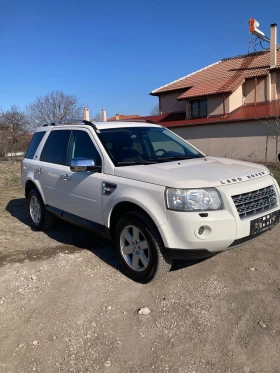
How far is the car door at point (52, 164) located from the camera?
16.4ft

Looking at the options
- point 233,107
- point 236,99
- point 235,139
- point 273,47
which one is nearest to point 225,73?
point 236,99

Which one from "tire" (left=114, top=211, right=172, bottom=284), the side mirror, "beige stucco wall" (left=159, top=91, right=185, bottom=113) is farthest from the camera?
"beige stucco wall" (left=159, top=91, right=185, bottom=113)

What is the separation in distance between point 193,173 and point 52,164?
2.57m

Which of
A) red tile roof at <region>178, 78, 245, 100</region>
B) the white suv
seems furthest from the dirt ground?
red tile roof at <region>178, 78, 245, 100</region>

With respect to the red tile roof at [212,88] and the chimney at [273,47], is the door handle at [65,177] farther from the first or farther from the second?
the chimney at [273,47]

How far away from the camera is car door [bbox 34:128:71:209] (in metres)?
5.01

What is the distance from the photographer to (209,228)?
3.22m

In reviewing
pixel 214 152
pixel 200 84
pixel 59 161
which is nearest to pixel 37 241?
pixel 59 161

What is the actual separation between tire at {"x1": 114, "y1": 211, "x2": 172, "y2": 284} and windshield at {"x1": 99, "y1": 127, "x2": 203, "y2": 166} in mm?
774

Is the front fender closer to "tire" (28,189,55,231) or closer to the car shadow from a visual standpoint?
the car shadow

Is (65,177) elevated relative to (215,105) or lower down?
lower down

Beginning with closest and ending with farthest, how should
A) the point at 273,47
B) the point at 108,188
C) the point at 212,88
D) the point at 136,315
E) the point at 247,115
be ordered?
1. the point at 136,315
2. the point at 108,188
3. the point at 247,115
4. the point at 273,47
5. the point at 212,88

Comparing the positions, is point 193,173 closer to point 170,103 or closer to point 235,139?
point 235,139

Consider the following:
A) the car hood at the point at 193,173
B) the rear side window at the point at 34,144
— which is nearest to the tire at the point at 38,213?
the rear side window at the point at 34,144
